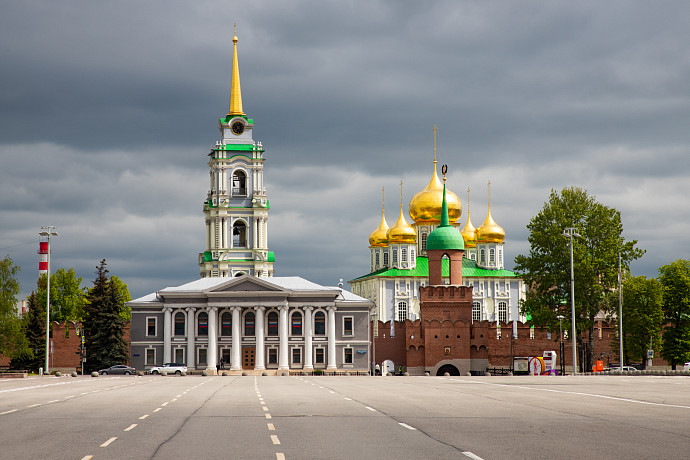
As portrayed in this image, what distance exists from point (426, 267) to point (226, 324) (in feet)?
159

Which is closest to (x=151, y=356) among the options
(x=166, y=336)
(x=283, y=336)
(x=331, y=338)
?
(x=166, y=336)

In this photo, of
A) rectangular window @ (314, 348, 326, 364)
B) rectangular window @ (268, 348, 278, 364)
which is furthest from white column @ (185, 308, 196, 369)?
rectangular window @ (314, 348, 326, 364)

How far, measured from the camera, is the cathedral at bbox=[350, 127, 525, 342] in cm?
13788

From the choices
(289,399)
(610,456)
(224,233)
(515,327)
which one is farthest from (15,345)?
(610,456)

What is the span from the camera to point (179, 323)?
321ft

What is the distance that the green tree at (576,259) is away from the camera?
7544 centimetres

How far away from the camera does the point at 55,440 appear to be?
56.1ft

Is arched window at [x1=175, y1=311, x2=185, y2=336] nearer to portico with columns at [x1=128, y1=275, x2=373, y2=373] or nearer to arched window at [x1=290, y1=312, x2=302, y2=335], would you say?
portico with columns at [x1=128, y1=275, x2=373, y2=373]

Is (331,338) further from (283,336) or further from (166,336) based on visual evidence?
(166,336)

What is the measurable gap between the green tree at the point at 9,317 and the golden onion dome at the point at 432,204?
69.5 meters

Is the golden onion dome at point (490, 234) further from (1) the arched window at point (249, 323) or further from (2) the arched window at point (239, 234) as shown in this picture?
(1) the arched window at point (249, 323)

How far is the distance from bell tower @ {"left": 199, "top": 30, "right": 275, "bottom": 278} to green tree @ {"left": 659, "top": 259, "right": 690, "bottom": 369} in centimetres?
4832

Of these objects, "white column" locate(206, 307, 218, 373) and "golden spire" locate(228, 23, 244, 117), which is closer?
"white column" locate(206, 307, 218, 373)

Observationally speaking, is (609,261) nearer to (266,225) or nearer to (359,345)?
(359,345)
